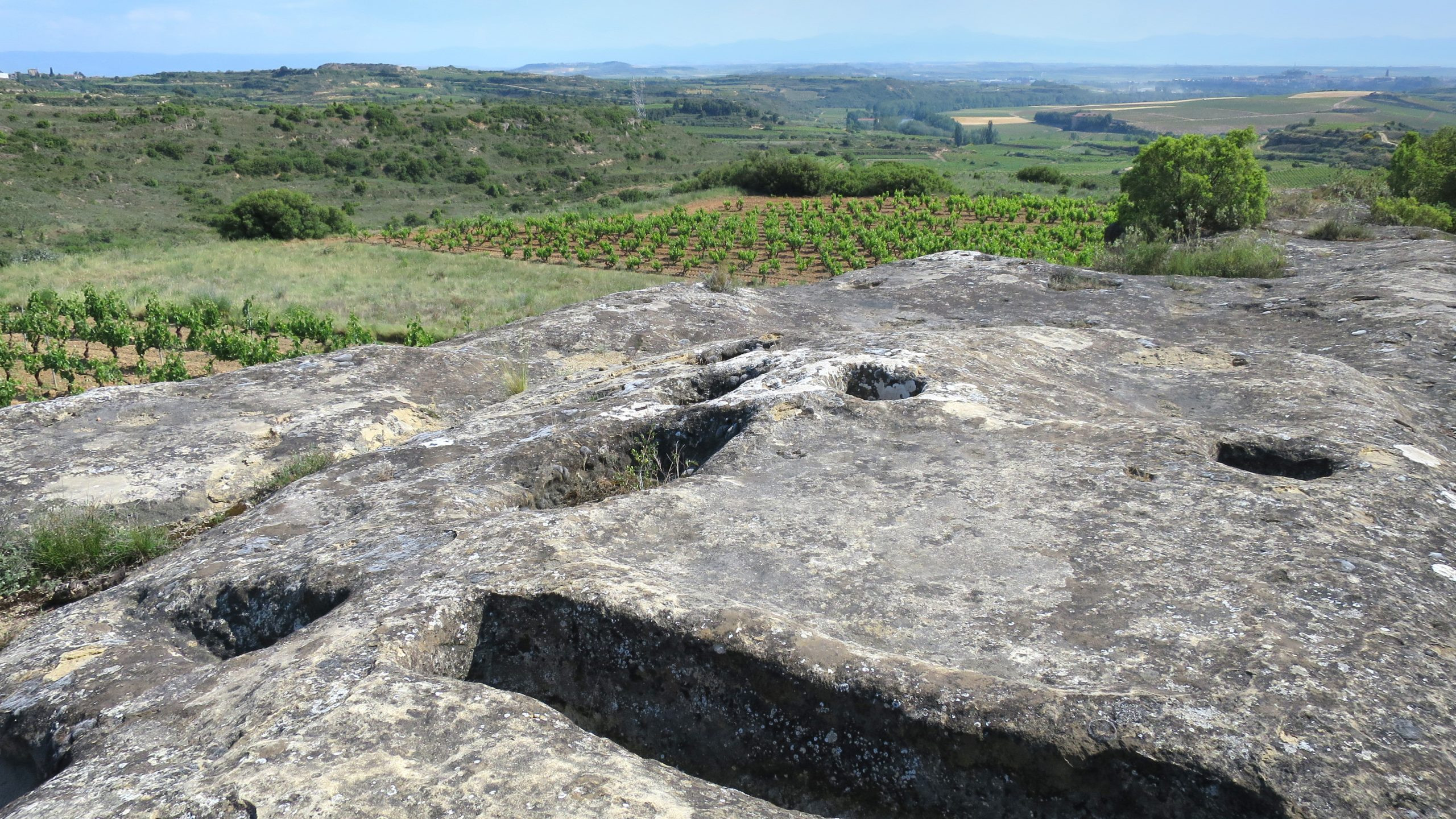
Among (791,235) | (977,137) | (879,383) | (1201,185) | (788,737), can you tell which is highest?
(977,137)

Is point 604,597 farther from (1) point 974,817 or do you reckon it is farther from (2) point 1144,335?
(2) point 1144,335

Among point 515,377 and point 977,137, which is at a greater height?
point 977,137

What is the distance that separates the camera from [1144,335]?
8414mm

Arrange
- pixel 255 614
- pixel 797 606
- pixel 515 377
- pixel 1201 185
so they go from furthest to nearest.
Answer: pixel 1201 185
pixel 515 377
pixel 255 614
pixel 797 606

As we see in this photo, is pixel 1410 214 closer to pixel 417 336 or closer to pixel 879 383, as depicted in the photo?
pixel 879 383

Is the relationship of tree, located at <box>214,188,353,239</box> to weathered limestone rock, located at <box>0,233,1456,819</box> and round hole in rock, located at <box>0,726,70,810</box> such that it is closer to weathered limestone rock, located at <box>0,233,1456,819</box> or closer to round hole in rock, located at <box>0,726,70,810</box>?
weathered limestone rock, located at <box>0,233,1456,819</box>

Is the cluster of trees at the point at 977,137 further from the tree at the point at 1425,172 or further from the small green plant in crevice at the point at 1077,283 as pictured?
the small green plant in crevice at the point at 1077,283

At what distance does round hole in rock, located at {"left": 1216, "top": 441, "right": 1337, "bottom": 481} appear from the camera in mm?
4879

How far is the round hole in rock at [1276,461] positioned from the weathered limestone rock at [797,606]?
25 millimetres

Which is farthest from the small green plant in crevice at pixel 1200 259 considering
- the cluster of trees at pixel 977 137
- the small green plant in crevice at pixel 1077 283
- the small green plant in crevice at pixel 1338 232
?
the cluster of trees at pixel 977 137

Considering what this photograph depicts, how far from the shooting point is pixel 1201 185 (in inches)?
635

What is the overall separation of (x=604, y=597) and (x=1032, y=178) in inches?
2309

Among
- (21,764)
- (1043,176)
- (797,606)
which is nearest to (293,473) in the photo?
(21,764)

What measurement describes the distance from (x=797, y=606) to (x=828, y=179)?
154 ft
